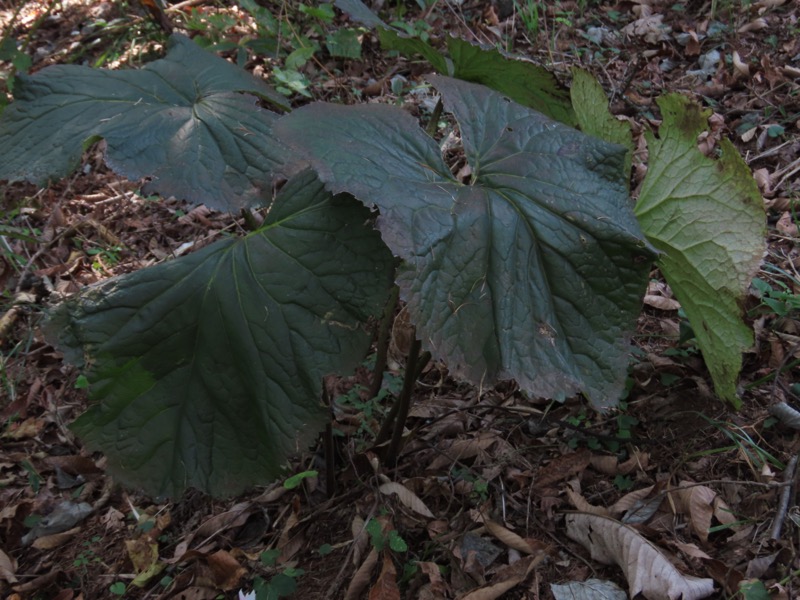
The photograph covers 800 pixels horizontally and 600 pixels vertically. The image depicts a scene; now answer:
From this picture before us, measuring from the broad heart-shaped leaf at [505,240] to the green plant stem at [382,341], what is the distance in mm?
427

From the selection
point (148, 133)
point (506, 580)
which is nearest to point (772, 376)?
point (506, 580)

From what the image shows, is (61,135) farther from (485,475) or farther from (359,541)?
(485,475)

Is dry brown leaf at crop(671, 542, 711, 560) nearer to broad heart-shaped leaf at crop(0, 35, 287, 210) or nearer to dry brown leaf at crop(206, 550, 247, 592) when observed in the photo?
dry brown leaf at crop(206, 550, 247, 592)

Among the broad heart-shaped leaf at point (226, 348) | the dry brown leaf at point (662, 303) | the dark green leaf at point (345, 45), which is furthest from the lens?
the dark green leaf at point (345, 45)

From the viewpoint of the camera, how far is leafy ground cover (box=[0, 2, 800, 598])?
155 cm

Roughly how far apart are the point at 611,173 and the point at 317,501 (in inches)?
47.0

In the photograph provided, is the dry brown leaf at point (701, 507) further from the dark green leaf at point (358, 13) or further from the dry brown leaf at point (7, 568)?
the dry brown leaf at point (7, 568)

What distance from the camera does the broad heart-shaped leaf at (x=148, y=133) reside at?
4.44 feet

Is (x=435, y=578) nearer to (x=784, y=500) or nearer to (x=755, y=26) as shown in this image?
(x=784, y=500)

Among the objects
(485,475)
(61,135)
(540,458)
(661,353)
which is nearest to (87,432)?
(61,135)

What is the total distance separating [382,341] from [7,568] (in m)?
1.27

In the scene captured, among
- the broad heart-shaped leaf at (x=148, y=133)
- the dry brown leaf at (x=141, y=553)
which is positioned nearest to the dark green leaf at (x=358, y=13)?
the broad heart-shaped leaf at (x=148, y=133)

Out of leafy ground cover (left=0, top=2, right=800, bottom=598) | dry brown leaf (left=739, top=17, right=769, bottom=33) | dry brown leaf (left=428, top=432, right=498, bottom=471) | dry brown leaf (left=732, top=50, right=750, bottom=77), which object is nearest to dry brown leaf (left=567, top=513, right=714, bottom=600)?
leafy ground cover (left=0, top=2, right=800, bottom=598)

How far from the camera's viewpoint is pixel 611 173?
1.33 meters
